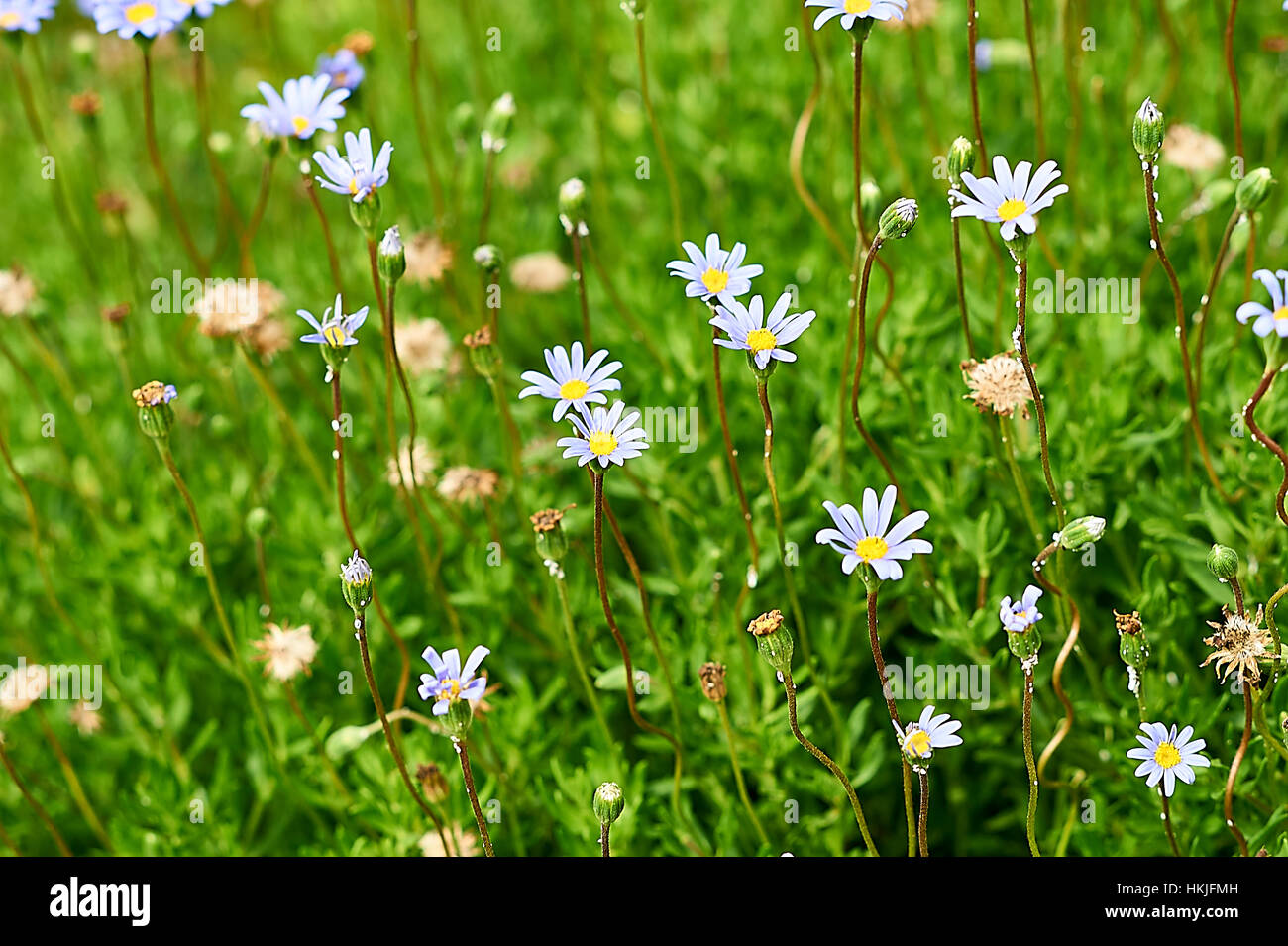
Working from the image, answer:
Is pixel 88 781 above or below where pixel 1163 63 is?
below

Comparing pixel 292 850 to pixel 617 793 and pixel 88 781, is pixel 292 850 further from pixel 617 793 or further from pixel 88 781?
pixel 617 793

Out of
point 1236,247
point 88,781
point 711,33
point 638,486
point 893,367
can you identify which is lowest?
point 88,781

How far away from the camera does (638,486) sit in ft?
7.48

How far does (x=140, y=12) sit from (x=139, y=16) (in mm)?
13

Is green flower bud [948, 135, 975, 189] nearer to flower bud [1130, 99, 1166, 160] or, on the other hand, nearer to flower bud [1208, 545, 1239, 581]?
flower bud [1130, 99, 1166, 160]

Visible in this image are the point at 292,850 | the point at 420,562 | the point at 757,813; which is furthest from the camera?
the point at 420,562

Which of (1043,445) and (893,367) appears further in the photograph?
(893,367)

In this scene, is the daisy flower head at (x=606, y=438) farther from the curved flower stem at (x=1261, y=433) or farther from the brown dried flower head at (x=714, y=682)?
the curved flower stem at (x=1261, y=433)

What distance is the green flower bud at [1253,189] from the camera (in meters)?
1.80

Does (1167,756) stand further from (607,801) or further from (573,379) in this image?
(573,379)

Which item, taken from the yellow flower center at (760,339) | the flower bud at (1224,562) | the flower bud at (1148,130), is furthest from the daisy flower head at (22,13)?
the flower bud at (1224,562)

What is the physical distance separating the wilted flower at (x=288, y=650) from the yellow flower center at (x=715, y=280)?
3.37ft

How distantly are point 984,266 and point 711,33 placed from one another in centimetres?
118

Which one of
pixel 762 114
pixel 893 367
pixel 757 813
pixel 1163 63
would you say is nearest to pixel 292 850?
pixel 757 813
